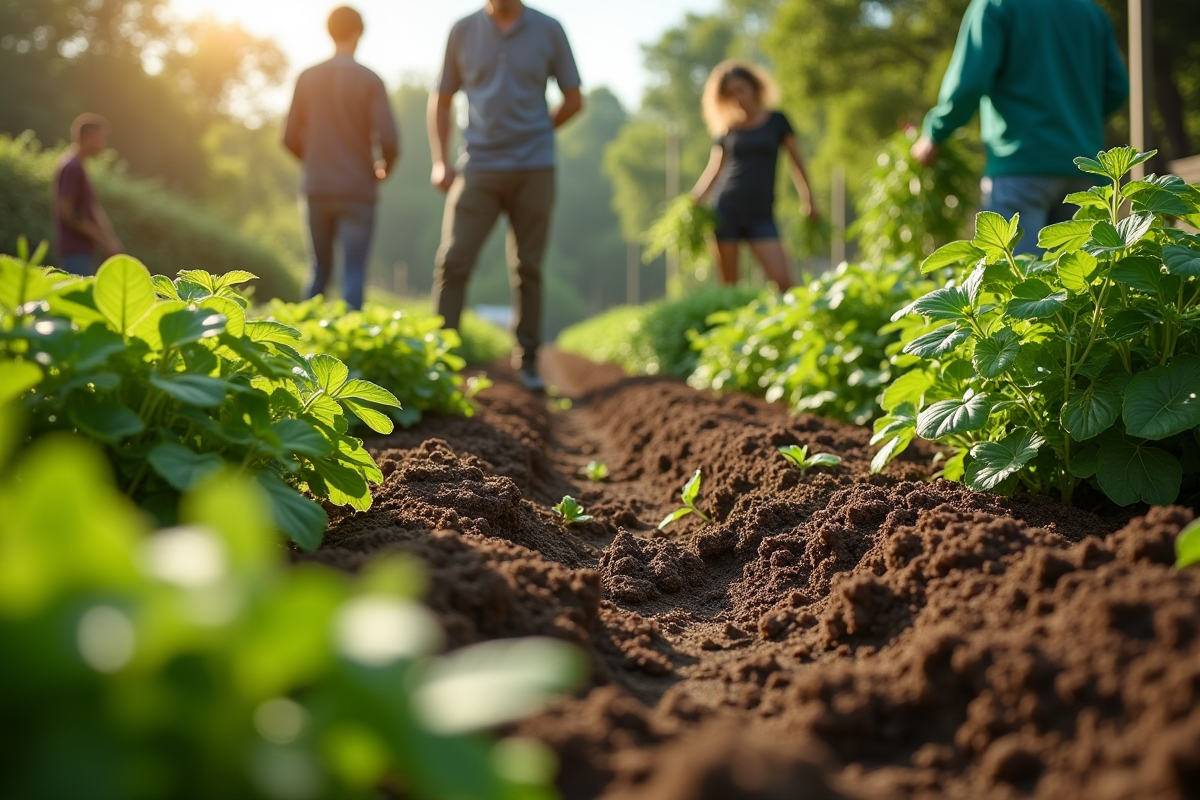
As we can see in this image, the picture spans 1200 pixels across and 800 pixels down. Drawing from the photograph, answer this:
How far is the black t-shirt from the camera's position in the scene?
7.74m

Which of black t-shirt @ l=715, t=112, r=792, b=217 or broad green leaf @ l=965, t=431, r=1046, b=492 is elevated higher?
black t-shirt @ l=715, t=112, r=792, b=217

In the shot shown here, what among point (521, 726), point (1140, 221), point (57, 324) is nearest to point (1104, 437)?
point (1140, 221)

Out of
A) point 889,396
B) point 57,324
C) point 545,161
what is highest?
point 545,161

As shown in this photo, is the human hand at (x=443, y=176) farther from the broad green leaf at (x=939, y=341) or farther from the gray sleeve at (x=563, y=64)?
the broad green leaf at (x=939, y=341)

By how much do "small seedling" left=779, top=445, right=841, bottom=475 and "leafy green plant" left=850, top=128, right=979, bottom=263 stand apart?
4223mm

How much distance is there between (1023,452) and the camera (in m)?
2.11

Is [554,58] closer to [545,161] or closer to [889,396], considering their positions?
[545,161]

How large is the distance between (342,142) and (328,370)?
492 centimetres

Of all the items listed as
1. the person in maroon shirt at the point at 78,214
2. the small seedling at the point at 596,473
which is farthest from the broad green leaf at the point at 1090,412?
the person in maroon shirt at the point at 78,214

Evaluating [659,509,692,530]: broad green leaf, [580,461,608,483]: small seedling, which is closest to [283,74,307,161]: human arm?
[580,461,608,483]: small seedling

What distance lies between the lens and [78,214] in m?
6.96

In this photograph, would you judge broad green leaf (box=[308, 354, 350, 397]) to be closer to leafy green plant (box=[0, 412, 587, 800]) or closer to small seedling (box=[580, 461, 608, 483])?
leafy green plant (box=[0, 412, 587, 800])

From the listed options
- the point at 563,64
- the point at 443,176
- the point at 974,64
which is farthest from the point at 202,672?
the point at 563,64

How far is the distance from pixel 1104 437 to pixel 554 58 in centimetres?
477
